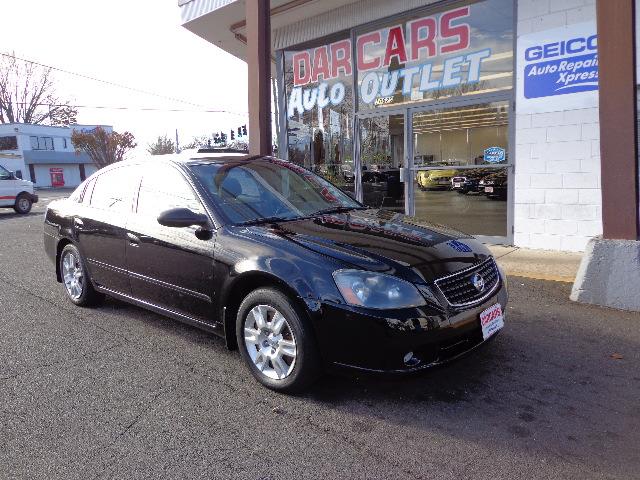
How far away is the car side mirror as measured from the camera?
3422 mm

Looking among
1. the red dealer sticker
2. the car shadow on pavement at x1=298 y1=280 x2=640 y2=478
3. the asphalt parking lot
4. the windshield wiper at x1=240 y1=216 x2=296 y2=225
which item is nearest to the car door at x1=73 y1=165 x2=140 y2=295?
the asphalt parking lot

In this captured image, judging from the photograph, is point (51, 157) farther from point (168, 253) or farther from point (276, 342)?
point (276, 342)

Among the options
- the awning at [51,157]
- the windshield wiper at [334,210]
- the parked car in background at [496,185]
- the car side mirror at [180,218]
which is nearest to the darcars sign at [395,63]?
the parked car in background at [496,185]

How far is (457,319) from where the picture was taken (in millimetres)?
2865

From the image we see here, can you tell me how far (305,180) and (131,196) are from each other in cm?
153

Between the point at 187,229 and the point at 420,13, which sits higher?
the point at 420,13

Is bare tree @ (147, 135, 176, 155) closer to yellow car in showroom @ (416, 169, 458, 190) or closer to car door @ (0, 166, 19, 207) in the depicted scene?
car door @ (0, 166, 19, 207)

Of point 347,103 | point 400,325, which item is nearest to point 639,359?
point 400,325

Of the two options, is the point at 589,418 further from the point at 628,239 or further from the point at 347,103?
the point at 347,103

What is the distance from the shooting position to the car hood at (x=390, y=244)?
2888mm

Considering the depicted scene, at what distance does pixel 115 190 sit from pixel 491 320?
3473 millimetres

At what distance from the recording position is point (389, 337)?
273cm

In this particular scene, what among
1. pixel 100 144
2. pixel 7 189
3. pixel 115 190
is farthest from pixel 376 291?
pixel 100 144

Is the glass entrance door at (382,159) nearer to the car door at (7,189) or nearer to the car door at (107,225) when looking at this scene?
the car door at (107,225)
